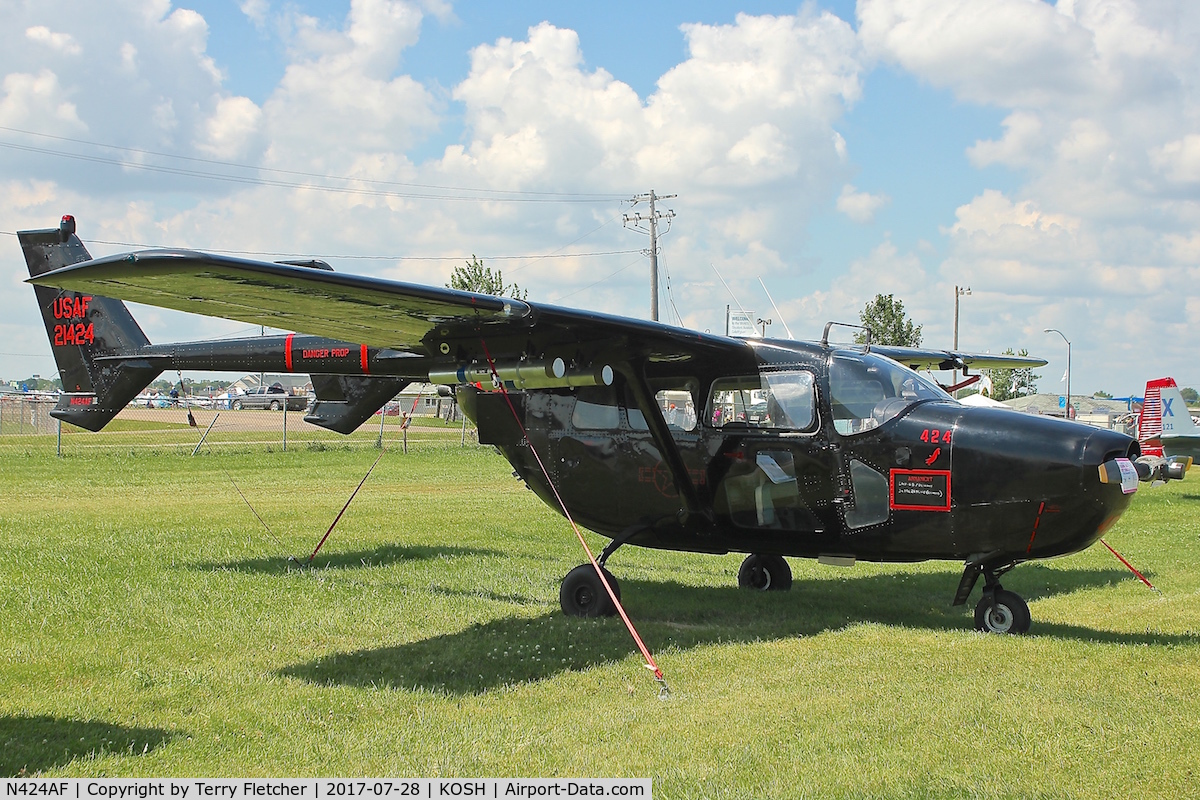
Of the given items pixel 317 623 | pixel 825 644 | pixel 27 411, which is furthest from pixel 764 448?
pixel 27 411

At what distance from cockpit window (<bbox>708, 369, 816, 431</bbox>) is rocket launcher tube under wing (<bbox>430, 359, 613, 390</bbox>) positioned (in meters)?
1.26

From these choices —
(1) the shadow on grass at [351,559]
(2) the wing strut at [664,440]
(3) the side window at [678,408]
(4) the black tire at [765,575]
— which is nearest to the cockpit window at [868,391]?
(3) the side window at [678,408]

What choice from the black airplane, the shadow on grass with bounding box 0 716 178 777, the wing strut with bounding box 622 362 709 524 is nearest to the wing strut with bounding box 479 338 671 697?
the black airplane

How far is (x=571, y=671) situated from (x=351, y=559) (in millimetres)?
5978

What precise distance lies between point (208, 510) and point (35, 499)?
377 cm

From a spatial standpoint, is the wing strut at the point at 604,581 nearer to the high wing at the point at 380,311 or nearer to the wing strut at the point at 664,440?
the high wing at the point at 380,311

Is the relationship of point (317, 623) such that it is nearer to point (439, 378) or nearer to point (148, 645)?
point (148, 645)

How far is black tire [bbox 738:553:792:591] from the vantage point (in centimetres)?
1089

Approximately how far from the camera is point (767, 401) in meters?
8.98

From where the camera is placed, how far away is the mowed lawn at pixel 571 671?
16.7 ft

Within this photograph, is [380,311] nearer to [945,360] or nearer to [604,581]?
[604,581]

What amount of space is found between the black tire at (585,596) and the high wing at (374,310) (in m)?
Result: 2.08

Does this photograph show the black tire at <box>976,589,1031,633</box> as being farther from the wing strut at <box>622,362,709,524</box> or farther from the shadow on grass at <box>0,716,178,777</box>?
the shadow on grass at <box>0,716,178,777</box>

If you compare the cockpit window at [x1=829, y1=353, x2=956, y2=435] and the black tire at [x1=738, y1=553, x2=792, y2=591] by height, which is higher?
the cockpit window at [x1=829, y1=353, x2=956, y2=435]
